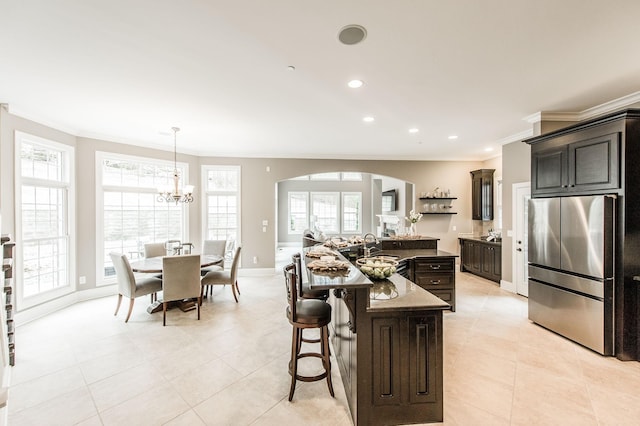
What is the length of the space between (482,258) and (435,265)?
2.84m

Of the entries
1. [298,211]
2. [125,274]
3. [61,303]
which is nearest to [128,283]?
[125,274]

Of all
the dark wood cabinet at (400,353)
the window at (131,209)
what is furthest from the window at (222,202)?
the dark wood cabinet at (400,353)

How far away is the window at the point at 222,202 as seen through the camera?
20.7ft

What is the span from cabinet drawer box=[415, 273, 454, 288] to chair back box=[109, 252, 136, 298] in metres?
4.01

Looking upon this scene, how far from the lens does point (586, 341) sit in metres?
3.01

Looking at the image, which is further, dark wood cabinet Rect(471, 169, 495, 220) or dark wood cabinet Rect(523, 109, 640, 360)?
dark wood cabinet Rect(471, 169, 495, 220)

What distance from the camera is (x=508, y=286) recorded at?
203 inches

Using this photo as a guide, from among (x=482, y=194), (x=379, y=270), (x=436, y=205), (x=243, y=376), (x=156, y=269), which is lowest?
(x=243, y=376)

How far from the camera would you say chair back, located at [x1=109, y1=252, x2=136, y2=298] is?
3713mm

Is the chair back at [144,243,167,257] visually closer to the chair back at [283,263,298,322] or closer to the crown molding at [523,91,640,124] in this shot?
the chair back at [283,263,298,322]

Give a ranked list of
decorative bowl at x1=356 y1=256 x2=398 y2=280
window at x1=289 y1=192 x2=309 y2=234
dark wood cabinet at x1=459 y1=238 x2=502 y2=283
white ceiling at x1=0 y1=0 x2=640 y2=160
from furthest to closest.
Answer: window at x1=289 y1=192 x2=309 y2=234 → dark wood cabinet at x1=459 y1=238 x2=502 y2=283 → decorative bowl at x1=356 y1=256 x2=398 y2=280 → white ceiling at x1=0 y1=0 x2=640 y2=160

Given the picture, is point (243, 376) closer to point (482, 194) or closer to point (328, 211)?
point (482, 194)

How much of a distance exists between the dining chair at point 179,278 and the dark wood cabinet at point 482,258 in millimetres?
5617

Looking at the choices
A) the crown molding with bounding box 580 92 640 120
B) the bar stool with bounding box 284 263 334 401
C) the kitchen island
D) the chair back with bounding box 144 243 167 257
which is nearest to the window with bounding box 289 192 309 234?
the chair back with bounding box 144 243 167 257
